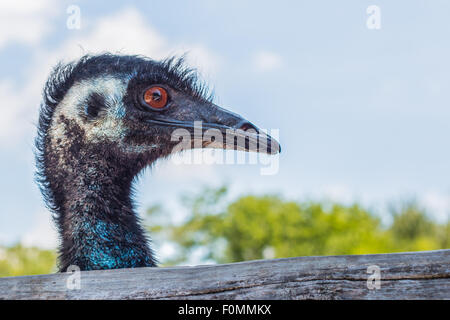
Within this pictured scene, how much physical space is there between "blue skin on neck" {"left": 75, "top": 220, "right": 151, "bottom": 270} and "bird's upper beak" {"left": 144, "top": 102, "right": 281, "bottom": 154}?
31.8 inches

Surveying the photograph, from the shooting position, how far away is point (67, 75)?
3912 mm

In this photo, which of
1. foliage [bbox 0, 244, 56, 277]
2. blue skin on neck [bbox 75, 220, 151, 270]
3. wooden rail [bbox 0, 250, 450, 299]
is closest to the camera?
wooden rail [bbox 0, 250, 450, 299]

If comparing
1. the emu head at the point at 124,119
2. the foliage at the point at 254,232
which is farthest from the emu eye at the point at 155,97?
the foliage at the point at 254,232

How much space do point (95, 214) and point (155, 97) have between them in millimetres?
882

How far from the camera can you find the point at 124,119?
3.79 metres

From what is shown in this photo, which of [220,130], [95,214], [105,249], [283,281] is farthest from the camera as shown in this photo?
[220,130]

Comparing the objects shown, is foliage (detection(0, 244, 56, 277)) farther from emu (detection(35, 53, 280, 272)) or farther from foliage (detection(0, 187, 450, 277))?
emu (detection(35, 53, 280, 272))

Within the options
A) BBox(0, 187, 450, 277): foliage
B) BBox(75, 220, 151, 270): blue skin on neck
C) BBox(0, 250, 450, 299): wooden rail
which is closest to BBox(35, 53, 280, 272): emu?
BBox(75, 220, 151, 270): blue skin on neck

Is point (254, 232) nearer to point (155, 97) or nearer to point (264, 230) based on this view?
point (264, 230)

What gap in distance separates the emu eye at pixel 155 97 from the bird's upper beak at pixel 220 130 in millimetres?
71

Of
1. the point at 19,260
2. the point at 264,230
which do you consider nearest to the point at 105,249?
the point at 264,230

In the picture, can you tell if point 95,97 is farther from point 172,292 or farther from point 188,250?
point 188,250

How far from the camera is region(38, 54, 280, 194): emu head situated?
12.0 feet
